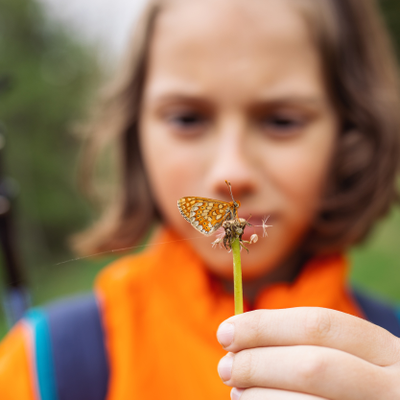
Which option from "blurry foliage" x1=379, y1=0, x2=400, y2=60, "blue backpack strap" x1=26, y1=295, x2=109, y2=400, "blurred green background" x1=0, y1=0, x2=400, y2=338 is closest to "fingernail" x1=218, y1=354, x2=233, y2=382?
"blue backpack strap" x1=26, y1=295, x2=109, y2=400

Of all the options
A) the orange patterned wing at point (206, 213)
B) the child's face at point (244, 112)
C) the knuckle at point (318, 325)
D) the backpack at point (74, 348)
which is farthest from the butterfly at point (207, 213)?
the backpack at point (74, 348)

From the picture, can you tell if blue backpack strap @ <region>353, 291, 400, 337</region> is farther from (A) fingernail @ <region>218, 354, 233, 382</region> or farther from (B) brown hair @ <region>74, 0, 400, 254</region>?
(A) fingernail @ <region>218, 354, 233, 382</region>

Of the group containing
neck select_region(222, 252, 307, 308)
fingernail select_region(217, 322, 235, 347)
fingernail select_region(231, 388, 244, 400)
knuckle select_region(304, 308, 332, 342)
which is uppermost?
fingernail select_region(217, 322, 235, 347)

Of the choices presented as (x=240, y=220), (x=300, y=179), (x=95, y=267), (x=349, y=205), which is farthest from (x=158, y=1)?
(x=95, y=267)

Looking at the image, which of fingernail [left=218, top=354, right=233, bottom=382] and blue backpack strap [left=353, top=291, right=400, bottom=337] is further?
blue backpack strap [left=353, top=291, right=400, bottom=337]

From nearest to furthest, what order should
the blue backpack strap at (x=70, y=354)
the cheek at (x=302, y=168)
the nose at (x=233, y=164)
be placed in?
the nose at (x=233, y=164) < the cheek at (x=302, y=168) < the blue backpack strap at (x=70, y=354)

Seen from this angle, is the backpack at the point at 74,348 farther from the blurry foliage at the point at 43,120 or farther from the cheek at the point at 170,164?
the blurry foliage at the point at 43,120
